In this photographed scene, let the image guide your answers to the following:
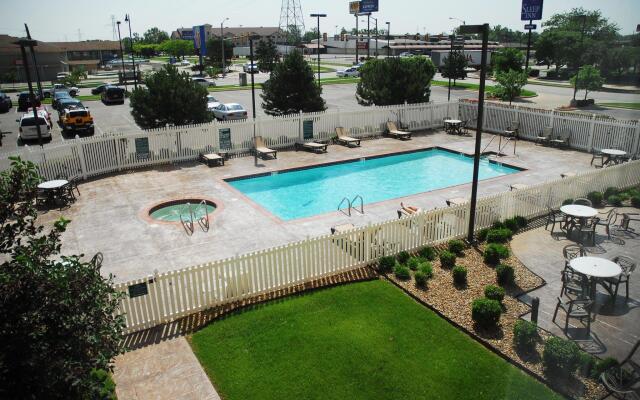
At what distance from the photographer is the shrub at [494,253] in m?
11.4

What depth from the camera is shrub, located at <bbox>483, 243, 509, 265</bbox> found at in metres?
11.4

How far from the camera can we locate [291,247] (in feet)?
33.9

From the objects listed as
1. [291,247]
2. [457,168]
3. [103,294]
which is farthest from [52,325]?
[457,168]

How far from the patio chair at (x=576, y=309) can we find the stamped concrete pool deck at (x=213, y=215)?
6.40m

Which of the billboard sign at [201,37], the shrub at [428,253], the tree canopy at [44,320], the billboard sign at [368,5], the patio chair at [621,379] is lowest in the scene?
the shrub at [428,253]

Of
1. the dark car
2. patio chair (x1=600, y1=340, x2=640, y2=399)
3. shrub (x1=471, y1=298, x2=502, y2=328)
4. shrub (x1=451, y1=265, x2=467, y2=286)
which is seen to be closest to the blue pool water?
shrub (x1=451, y1=265, x2=467, y2=286)

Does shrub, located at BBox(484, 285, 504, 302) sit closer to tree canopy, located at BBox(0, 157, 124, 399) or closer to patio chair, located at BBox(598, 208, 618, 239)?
patio chair, located at BBox(598, 208, 618, 239)

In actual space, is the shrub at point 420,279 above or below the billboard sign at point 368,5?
below

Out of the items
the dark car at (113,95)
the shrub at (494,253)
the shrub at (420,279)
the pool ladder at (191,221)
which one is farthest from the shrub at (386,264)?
the dark car at (113,95)

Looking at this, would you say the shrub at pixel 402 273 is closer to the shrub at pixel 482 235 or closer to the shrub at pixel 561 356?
the shrub at pixel 482 235

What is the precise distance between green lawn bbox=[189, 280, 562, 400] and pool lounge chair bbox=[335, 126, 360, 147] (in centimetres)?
1551

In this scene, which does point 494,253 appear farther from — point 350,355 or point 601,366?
point 350,355

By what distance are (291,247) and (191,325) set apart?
2576 mm

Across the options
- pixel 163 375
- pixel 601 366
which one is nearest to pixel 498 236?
pixel 601 366
